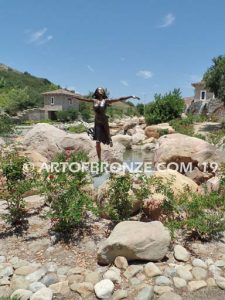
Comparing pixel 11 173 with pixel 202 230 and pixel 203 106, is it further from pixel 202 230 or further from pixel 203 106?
pixel 203 106

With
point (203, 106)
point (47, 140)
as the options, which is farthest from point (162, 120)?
point (47, 140)

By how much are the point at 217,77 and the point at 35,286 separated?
2754 cm

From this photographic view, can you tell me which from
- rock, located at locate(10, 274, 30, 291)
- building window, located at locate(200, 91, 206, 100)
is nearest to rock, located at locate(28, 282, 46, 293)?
rock, located at locate(10, 274, 30, 291)

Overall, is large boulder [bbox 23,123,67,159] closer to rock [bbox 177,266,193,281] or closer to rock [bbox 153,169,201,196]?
Result: rock [bbox 153,169,201,196]

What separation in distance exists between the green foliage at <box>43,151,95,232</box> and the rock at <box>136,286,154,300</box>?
1.39 metres

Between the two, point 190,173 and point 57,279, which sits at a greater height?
point 190,173

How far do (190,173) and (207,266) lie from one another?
467 centimetres

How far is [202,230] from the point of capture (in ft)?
16.5

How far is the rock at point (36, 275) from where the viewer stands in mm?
4227

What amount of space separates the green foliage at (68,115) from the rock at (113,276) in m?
49.3

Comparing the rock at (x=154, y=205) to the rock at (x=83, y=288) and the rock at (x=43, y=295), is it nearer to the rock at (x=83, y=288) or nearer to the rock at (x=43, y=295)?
the rock at (x=83, y=288)

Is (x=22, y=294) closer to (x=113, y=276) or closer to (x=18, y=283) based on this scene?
(x=18, y=283)

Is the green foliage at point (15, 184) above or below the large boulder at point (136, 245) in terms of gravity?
above

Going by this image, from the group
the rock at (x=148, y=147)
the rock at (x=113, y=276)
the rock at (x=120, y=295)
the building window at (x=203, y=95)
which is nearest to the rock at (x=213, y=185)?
the rock at (x=113, y=276)
